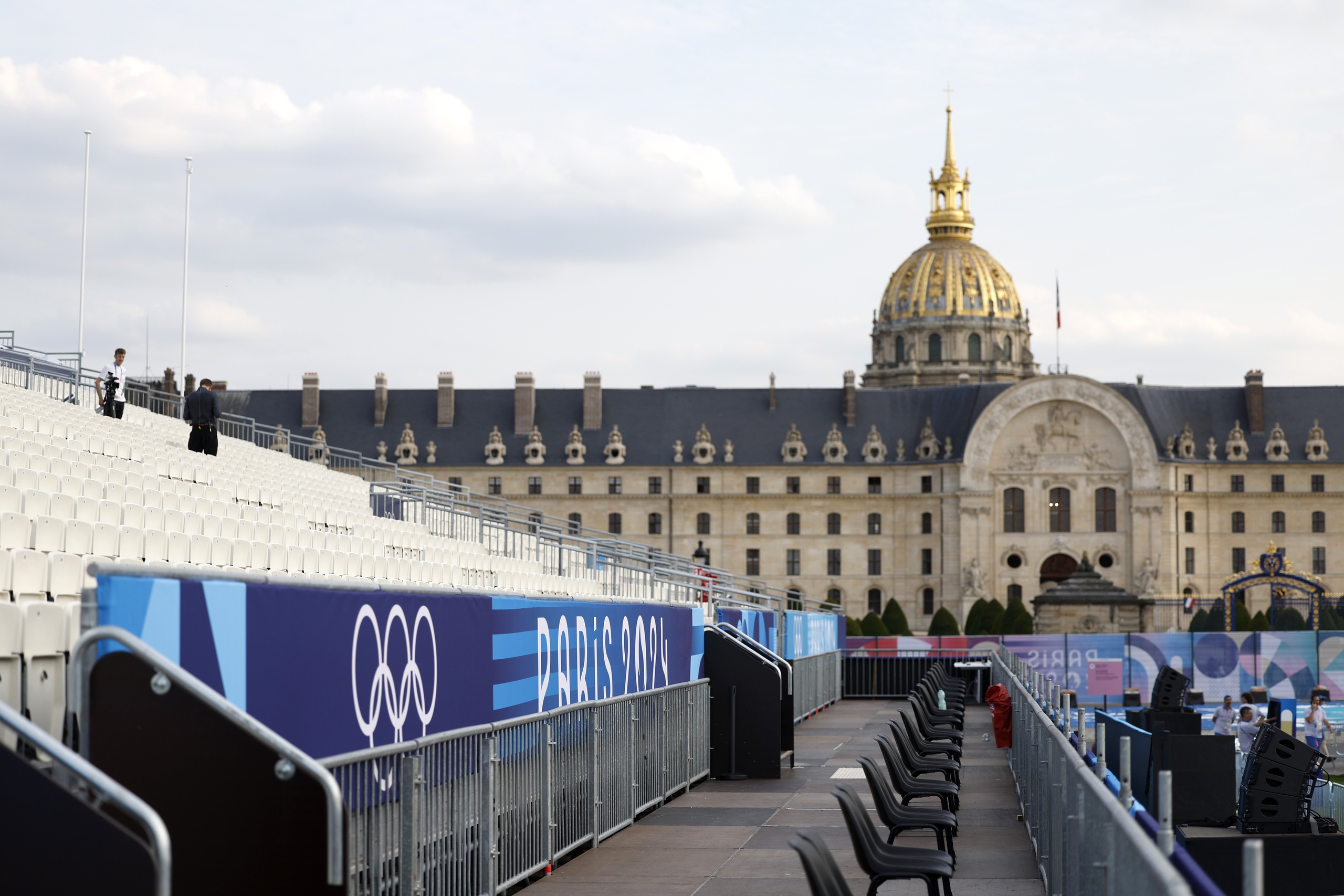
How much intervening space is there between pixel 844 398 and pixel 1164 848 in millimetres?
98899

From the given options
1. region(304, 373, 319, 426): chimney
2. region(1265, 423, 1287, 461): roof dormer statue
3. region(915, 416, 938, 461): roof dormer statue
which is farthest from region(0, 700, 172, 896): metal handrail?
region(1265, 423, 1287, 461): roof dormer statue

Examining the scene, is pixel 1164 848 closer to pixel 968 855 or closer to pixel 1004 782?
pixel 968 855

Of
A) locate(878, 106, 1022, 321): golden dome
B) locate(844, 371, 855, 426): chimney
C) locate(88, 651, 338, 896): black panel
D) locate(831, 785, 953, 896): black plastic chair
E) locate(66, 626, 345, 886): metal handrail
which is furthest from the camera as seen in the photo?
locate(878, 106, 1022, 321): golden dome

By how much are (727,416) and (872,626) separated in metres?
27.8

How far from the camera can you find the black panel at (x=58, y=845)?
5328 mm

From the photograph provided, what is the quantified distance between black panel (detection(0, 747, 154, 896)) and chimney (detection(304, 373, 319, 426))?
98.3 metres

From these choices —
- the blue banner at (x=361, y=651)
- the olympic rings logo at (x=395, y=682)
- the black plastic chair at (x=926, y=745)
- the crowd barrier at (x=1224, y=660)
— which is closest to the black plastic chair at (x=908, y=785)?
the black plastic chair at (x=926, y=745)

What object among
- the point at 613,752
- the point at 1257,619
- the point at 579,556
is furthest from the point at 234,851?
the point at 1257,619

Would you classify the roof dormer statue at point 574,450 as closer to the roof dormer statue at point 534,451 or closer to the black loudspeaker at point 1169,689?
the roof dormer statue at point 534,451

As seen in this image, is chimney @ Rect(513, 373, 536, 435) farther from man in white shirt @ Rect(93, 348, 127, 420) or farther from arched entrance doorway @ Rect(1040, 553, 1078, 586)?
man in white shirt @ Rect(93, 348, 127, 420)

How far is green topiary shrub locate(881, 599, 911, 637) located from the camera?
76125 millimetres

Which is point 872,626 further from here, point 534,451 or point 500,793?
point 500,793

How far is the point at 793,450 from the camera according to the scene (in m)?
101

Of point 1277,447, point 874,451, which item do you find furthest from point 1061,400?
point 1277,447
